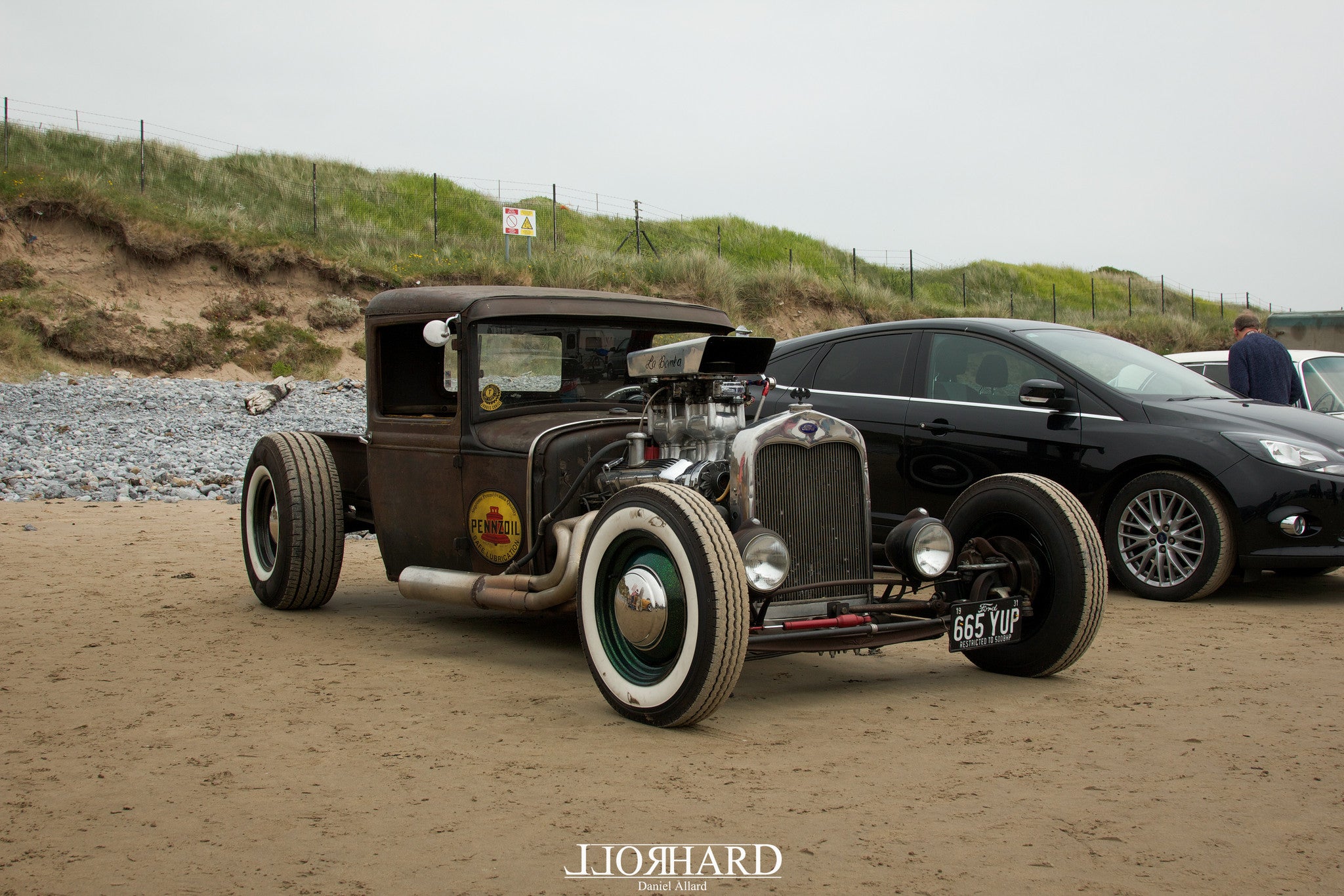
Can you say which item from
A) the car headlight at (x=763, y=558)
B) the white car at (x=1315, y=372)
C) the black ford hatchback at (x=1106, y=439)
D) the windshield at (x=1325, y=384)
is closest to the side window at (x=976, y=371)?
the black ford hatchback at (x=1106, y=439)

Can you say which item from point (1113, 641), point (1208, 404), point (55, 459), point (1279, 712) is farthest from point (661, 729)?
point (55, 459)

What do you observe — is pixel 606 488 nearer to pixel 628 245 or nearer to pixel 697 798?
pixel 697 798

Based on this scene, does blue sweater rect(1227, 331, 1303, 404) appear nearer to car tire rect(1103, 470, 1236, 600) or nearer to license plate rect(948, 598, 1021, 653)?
car tire rect(1103, 470, 1236, 600)

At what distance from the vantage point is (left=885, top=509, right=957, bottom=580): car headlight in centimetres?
452

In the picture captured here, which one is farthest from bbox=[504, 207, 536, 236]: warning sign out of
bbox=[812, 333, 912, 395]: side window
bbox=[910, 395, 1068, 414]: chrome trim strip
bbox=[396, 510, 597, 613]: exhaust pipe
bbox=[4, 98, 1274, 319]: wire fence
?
bbox=[396, 510, 597, 613]: exhaust pipe

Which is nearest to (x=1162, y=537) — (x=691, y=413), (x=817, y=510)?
(x=817, y=510)

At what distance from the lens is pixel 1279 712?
4.18 m

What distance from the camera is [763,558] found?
4152mm

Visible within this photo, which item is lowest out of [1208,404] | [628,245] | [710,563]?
[710,563]

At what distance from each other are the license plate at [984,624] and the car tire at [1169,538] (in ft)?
8.07

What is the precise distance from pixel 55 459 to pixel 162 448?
1.35 meters

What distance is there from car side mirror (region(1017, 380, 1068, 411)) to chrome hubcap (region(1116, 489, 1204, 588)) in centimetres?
71

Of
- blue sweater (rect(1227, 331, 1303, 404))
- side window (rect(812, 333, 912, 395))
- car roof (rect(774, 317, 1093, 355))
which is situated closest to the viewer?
car roof (rect(774, 317, 1093, 355))

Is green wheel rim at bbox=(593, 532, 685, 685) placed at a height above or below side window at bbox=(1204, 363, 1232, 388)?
below
